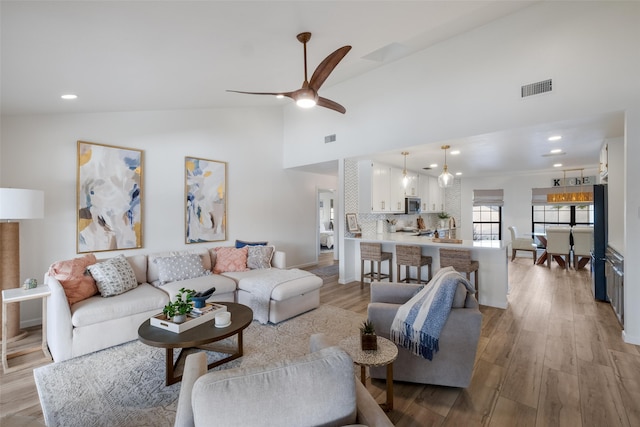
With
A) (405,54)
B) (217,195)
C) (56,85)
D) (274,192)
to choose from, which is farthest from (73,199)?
(405,54)

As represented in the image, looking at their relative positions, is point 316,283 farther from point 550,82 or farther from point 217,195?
point 550,82

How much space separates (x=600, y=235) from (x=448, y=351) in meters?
3.63

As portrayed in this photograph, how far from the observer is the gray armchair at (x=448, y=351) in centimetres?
209

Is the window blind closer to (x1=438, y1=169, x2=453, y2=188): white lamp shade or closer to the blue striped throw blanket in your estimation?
(x1=438, y1=169, x2=453, y2=188): white lamp shade

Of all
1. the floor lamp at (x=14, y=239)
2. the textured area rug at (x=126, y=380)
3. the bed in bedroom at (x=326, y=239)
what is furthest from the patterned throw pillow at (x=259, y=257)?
the bed in bedroom at (x=326, y=239)

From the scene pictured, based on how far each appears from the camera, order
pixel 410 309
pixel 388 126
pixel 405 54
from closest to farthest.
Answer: pixel 410 309 → pixel 405 54 → pixel 388 126

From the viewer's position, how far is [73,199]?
3812mm

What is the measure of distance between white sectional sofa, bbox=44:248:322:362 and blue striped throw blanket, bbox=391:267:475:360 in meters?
1.76

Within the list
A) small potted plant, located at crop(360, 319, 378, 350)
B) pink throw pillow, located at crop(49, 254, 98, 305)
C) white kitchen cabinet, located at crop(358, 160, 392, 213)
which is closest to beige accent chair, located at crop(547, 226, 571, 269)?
white kitchen cabinet, located at crop(358, 160, 392, 213)

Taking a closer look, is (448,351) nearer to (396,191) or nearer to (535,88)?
(535,88)

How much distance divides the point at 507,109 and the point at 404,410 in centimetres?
361

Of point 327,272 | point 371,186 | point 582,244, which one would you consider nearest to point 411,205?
point 371,186

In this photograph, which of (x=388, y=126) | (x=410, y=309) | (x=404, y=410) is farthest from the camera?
(x=388, y=126)

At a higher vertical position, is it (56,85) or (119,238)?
(56,85)
